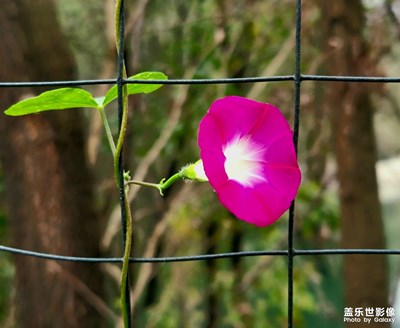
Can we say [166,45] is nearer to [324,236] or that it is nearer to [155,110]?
[155,110]

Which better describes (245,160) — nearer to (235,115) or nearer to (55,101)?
(235,115)

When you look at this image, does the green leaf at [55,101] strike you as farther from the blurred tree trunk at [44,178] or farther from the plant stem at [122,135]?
the blurred tree trunk at [44,178]

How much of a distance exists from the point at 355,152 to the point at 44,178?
728 mm

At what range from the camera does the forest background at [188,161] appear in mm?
1578

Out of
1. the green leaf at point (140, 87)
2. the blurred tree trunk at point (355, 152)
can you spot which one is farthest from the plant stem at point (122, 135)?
the blurred tree trunk at point (355, 152)

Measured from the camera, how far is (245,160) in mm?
479

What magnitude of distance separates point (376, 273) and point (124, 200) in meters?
1.40

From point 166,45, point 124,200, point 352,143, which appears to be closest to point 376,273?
point 352,143

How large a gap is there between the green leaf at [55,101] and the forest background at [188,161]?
105 cm

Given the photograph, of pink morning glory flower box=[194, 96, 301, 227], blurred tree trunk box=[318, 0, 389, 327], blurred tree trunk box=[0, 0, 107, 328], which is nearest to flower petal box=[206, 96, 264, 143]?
pink morning glory flower box=[194, 96, 301, 227]

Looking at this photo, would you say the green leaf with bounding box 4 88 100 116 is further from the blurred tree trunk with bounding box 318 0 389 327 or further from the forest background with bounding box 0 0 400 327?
the blurred tree trunk with bounding box 318 0 389 327

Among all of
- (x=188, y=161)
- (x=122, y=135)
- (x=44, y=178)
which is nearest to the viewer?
(x=122, y=135)

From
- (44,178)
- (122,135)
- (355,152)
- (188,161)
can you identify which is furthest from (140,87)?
(188,161)

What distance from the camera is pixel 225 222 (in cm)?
258
